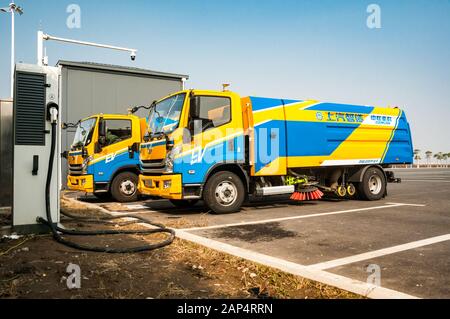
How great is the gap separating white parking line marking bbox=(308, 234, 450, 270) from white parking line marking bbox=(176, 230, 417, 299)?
0.88 ft

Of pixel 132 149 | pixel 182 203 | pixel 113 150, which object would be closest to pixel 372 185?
pixel 182 203

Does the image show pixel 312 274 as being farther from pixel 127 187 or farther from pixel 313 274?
pixel 127 187

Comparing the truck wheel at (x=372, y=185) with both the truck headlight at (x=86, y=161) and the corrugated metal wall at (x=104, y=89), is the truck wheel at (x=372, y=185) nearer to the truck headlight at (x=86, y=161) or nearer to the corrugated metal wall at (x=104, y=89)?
the truck headlight at (x=86, y=161)

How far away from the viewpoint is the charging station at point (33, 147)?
16.1 ft

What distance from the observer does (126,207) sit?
29.6ft

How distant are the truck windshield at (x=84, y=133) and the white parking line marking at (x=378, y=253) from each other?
7882 mm

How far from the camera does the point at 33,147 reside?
4996mm

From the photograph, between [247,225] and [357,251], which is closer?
[357,251]

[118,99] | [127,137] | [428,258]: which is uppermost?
[118,99]

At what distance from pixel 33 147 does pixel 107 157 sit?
4.81m

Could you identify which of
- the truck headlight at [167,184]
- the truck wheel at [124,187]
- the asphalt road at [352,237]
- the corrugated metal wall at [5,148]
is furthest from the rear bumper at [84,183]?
the truck headlight at [167,184]

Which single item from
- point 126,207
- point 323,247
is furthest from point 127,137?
point 323,247
